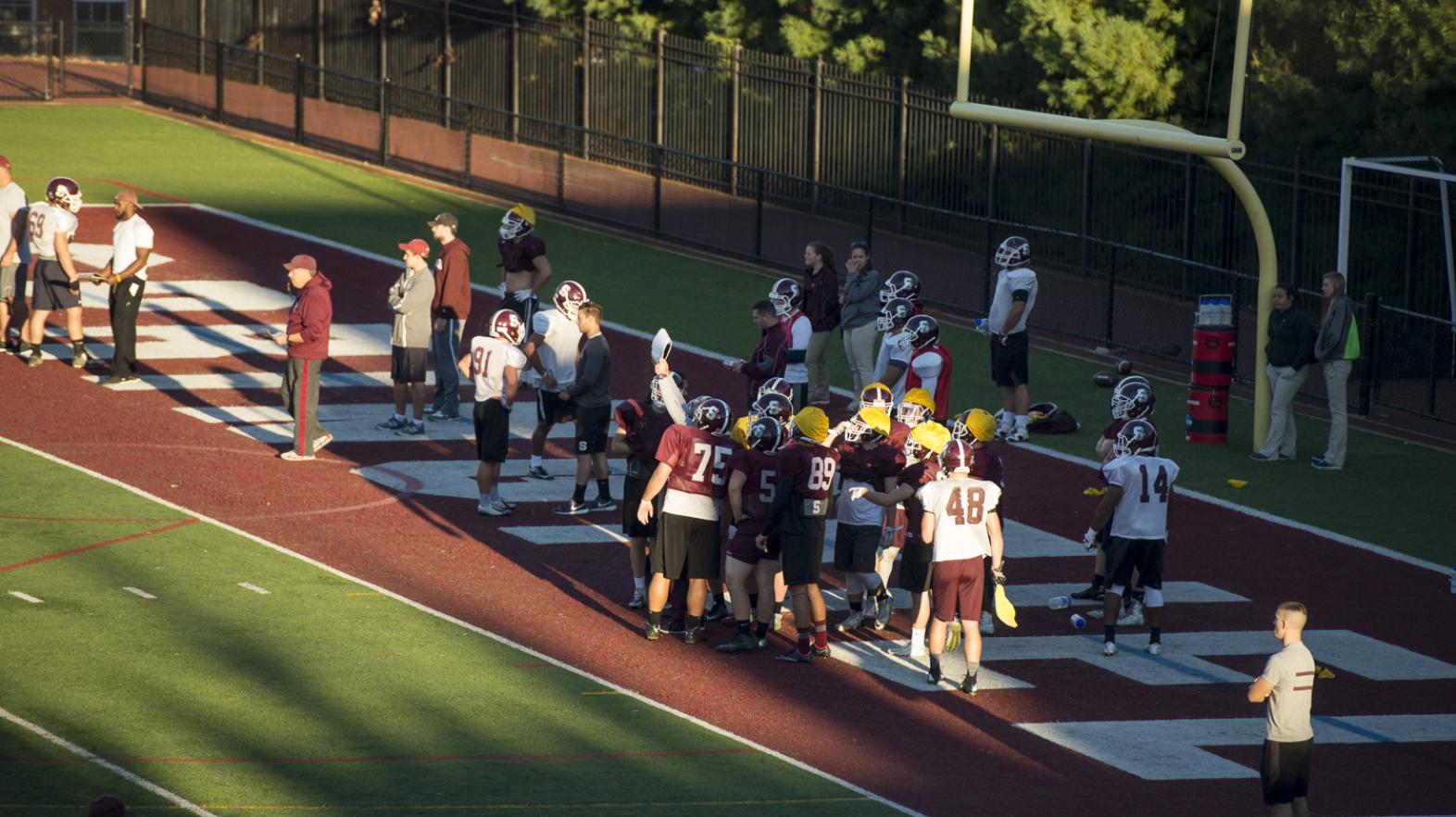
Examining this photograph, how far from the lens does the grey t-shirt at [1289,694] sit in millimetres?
9969

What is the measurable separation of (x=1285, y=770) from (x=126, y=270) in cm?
1333

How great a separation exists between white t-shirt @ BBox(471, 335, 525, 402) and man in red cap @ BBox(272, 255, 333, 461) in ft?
→ 7.24

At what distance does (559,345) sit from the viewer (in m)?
16.5

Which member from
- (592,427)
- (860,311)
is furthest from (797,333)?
(592,427)

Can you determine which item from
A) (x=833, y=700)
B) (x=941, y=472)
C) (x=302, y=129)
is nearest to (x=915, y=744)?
(x=833, y=700)

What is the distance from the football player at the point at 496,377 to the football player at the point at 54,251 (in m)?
6.05

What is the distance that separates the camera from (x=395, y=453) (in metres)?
18.1

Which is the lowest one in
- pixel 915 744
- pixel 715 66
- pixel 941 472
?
pixel 915 744

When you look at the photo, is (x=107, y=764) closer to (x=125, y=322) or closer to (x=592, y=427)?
(x=592, y=427)

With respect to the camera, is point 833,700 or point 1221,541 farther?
point 1221,541

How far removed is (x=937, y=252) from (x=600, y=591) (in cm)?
1359

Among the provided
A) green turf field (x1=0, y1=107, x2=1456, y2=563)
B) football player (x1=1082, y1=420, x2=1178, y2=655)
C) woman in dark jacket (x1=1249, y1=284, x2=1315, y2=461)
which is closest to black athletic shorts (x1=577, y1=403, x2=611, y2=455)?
football player (x1=1082, y1=420, x2=1178, y2=655)

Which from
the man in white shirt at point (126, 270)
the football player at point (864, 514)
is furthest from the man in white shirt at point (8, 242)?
the football player at point (864, 514)

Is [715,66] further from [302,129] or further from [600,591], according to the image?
[600,591]
